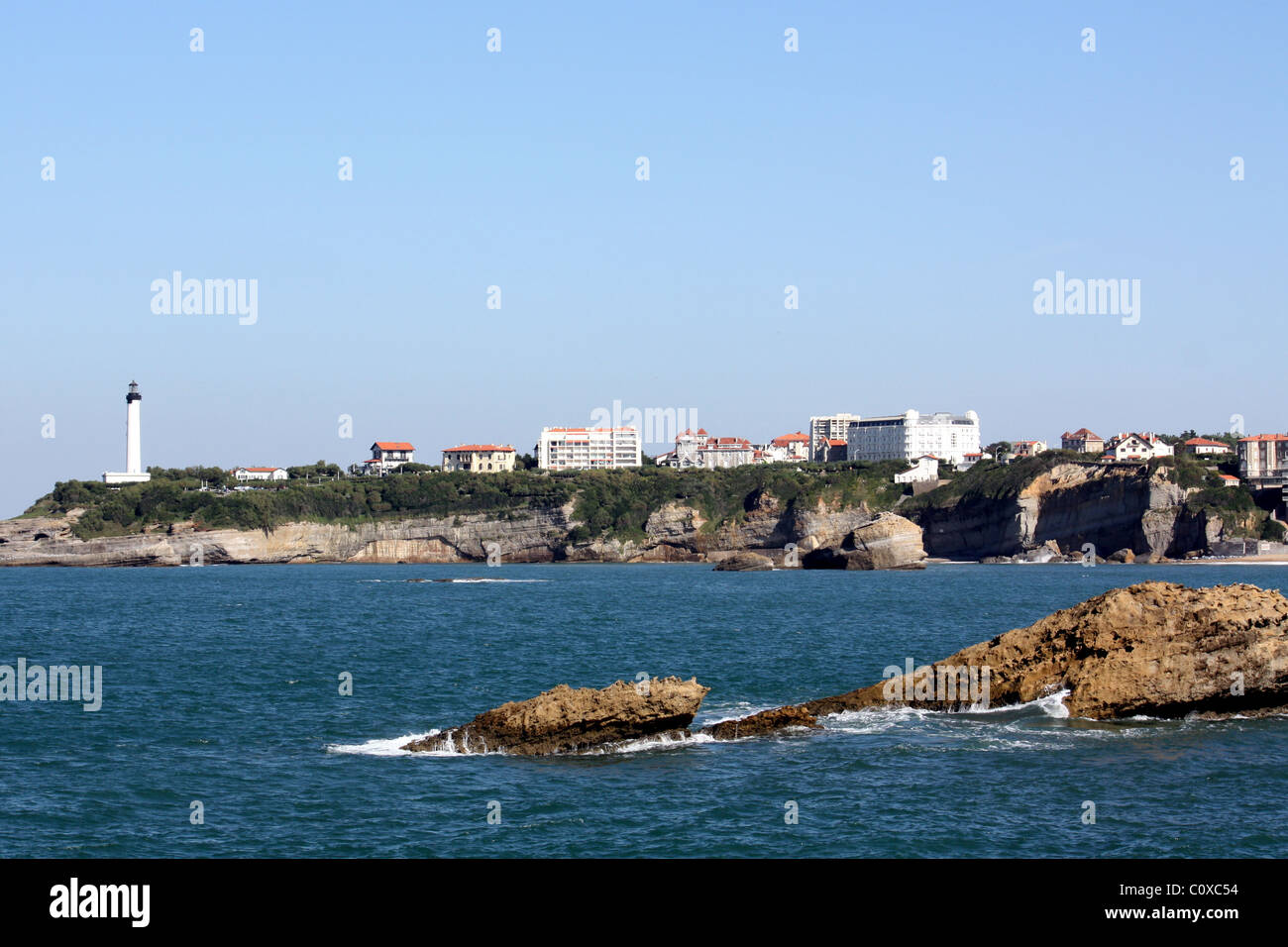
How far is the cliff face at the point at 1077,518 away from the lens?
14875cm

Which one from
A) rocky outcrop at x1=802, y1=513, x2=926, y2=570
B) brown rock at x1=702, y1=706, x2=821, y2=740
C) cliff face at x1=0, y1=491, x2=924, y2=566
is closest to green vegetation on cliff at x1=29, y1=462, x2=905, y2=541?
cliff face at x1=0, y1=491, x2=924, y2=566

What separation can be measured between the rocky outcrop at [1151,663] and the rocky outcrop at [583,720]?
19.0 feet

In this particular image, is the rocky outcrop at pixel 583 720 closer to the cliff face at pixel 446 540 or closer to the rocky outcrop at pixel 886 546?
the rocky outcrop at pixel 886 546

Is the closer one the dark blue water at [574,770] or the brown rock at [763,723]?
the dark blue water at [574,770]

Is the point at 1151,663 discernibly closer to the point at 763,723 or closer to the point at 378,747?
the point at 763,723

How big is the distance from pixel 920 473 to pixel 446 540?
73038 mm

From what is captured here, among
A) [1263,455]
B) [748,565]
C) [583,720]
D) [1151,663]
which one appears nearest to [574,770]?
[583,720]

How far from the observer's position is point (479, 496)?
185500mm

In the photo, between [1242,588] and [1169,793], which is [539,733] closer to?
[1169,793]

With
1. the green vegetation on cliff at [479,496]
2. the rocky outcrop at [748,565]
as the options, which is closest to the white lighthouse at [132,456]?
the green vegetation on cliff at [479,496]

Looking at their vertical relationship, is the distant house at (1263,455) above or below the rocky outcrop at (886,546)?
above

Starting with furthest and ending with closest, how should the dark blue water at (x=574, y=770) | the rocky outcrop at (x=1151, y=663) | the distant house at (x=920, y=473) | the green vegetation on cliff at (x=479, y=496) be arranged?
the distant house at (x=920, y=473) < the green vegetation on cliff at (x=479, y=496) < the rocky outcrop at (x=1151, y=663) < the dark blue water at (x=574, y=770)
